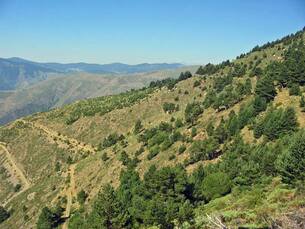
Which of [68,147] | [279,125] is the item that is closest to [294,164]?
[279,125]

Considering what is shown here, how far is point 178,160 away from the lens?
3792 inches

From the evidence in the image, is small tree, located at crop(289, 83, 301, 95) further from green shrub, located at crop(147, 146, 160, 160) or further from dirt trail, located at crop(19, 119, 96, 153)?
dirt trail, located at crop(19, 119, 96, 153)

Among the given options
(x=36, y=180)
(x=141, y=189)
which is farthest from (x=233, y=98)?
(x=36, y=180)

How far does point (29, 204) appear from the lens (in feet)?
383

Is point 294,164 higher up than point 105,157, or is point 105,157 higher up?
point 294,164

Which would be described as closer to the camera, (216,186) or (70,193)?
(216,186)

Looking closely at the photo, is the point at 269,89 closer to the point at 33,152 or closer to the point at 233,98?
the point at 233,98

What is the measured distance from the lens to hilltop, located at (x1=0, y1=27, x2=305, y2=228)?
47562 mm

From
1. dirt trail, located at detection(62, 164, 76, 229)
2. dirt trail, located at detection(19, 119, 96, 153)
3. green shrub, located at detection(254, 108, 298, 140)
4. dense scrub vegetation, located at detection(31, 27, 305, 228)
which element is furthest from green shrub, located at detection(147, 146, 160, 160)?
dirt trail, located at detection(19, 119, 96, 153)

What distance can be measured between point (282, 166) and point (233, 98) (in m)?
66.4

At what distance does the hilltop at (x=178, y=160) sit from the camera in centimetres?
4756

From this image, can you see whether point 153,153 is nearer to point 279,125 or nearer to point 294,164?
point 279,125

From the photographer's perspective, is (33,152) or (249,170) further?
(33,152)

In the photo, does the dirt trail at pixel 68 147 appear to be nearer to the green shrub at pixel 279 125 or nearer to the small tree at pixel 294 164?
the green shrub at pixel 279 125
